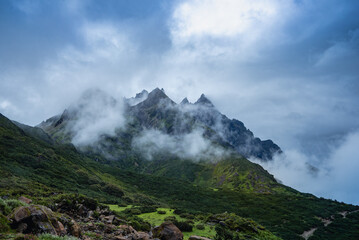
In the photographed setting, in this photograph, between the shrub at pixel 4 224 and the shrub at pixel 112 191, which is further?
the shrub at pixel 112 191

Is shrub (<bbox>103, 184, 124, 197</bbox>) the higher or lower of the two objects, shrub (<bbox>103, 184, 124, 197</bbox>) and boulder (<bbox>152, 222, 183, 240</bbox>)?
the lower

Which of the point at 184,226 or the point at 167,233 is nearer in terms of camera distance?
the point at 167,233

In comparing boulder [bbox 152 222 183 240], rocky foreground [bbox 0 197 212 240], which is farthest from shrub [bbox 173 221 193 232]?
boulder [bbox 152 222 183 240]

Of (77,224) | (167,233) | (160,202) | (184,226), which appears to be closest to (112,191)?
(160,202)

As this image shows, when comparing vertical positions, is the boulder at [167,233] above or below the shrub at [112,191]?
above

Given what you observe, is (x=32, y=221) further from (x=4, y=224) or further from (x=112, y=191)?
(x=112, y=191)

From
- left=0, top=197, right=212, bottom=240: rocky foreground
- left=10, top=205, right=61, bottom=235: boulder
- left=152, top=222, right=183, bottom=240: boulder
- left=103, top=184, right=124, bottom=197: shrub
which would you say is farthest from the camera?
left=103, top=184, right=124, bottom=197: shrub

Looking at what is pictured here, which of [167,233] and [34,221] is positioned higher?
[167,233]

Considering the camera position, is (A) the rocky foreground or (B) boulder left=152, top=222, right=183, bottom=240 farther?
(B) boulder left=152, top=222, right=183, bottom=240

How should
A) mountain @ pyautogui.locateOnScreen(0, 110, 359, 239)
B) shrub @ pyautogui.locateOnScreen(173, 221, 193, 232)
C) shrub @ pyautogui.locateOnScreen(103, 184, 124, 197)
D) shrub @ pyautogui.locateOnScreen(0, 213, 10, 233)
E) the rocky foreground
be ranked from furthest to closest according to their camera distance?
shrub @ pyautogui.locateOnScreen(103, 184, 124, 197) → mountain @ pyautogui.locateOnScreen(0, 110, 359, 239) → shrub @ pyautogui.locateOnScreen(173, 221, 193, 232) → the rocky foreground → shrub @ pyautogui.locateOnScreen(0, 213, 10, 233)

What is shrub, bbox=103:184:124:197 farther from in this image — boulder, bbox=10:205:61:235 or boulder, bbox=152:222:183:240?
boulder, bbox=10:205:61:235

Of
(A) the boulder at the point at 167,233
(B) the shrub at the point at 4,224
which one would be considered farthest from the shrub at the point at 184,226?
(B) the shrub at the point at 4,224

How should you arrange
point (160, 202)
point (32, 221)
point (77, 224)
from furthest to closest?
1. point (160, 202)
2. point (77, 224)
3. point (32, 221)

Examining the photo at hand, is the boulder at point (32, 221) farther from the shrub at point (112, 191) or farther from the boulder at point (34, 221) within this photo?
the shrub at point (112, 191)
